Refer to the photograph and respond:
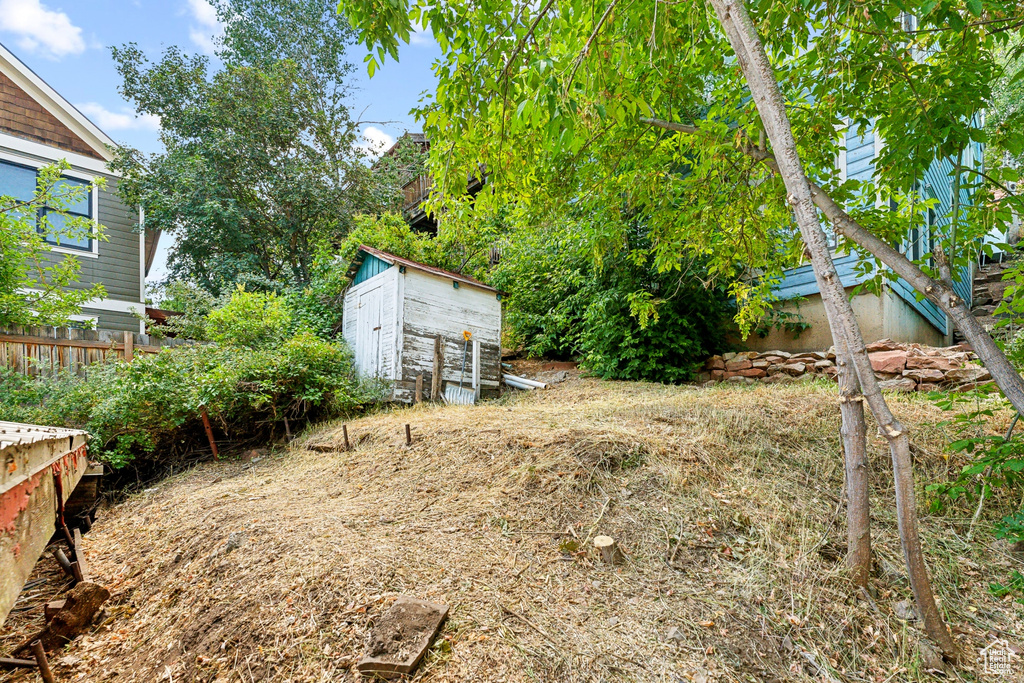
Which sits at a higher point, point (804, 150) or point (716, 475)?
point (804, 150)

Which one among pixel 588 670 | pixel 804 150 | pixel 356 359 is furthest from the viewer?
Result: pixel 356 359

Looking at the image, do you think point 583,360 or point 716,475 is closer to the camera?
point 716,475

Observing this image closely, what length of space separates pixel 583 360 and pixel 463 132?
636 cm

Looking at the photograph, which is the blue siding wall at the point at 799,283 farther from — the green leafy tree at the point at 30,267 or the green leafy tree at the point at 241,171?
the green leafy tree at the point at 30,267

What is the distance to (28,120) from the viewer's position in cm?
948

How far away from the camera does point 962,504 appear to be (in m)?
3.45

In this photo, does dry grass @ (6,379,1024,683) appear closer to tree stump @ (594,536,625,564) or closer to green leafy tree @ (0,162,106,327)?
tree stump @ (594,536,625,564)

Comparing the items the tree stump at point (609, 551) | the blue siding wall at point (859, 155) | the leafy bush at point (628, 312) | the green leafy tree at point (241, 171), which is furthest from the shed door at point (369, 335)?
the blue siding wall at point (859, 155)

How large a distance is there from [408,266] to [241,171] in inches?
313

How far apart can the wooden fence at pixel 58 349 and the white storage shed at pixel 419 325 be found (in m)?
3.26

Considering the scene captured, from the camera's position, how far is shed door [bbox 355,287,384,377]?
8.30m

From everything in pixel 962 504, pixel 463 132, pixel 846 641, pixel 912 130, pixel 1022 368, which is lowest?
pixel 846 641

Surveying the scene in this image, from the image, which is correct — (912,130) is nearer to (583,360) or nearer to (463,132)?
(463,132)

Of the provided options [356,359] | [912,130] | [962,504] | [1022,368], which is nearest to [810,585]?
[962,504]
